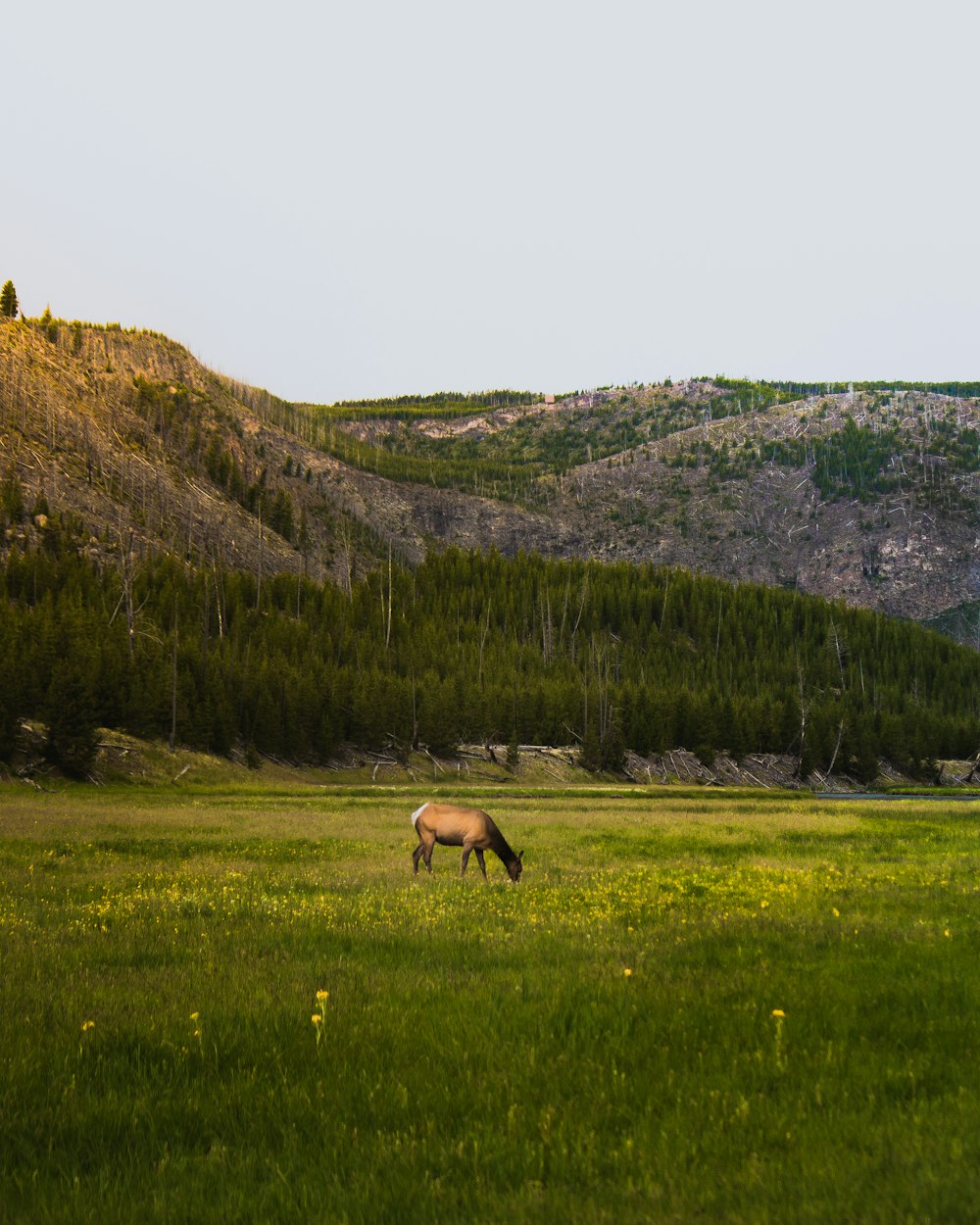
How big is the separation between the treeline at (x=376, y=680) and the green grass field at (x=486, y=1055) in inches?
2704

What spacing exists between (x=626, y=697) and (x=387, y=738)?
38.2m

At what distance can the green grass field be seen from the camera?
5961mm

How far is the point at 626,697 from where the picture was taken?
433 ft

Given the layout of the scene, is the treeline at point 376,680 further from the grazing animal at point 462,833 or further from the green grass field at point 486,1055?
the green grass field at point 486,1055

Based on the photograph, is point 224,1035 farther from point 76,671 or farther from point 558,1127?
point 76,671

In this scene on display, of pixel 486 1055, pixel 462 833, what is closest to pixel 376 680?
pixel 462 833

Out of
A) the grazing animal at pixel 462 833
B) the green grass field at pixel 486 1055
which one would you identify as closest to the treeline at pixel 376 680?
the grazing animal at pixel 462 833

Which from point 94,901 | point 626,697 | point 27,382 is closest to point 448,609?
point 626,697

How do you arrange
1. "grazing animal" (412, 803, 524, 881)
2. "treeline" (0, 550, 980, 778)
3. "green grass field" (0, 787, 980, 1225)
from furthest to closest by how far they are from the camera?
"treeline" (0, 550, 980, 778) → "grazing animal" (412, 803, 524, 881) → "green grass field" (0, 787, 980, 1225)

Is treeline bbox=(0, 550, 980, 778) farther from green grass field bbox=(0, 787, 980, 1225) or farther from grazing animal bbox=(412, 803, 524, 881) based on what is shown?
green grass field bbox=(0, 787, 980, 1225)

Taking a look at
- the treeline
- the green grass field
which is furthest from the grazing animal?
the treeline

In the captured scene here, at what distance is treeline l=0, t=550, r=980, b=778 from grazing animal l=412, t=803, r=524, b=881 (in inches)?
2396

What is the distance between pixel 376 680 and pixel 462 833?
3802 inches

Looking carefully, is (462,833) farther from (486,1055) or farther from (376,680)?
(376,680)
